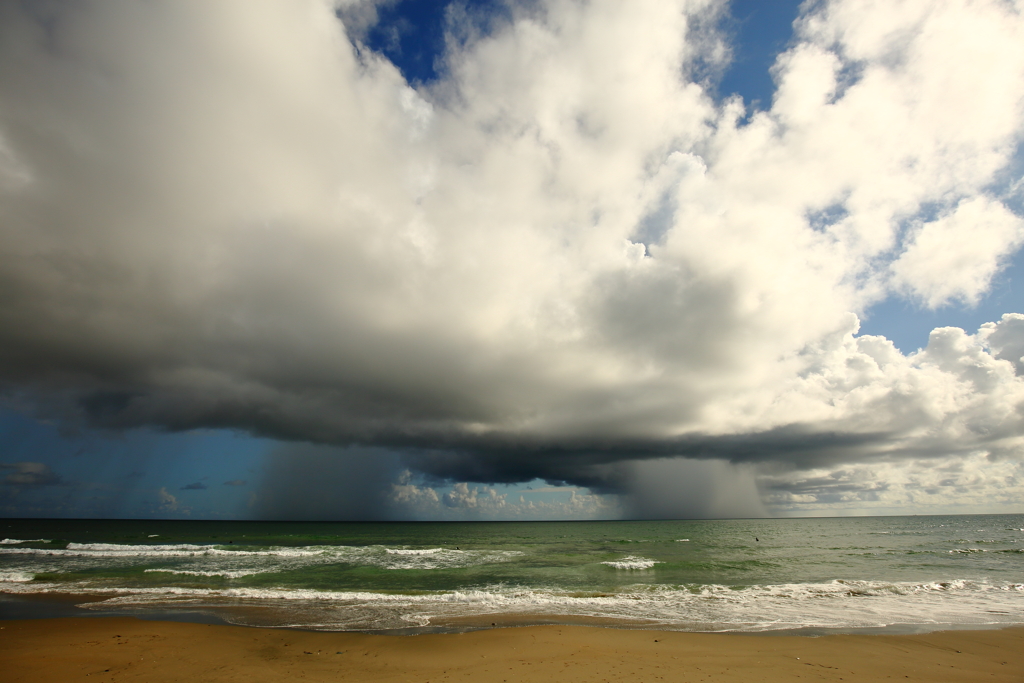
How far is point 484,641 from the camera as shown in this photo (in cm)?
1370

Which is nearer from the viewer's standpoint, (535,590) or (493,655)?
(493,655)

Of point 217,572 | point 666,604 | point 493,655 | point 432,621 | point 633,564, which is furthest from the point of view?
point 633,564

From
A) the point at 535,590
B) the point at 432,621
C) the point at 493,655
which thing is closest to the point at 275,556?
the point at 535,590

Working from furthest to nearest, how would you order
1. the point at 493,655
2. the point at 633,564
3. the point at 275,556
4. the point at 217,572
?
the point at 275,556, the point at 633,564, the point at 217,572, the point at 493,655

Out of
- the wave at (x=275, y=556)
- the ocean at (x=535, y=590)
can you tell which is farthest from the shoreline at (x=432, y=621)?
the wave at (x=275, y=556)

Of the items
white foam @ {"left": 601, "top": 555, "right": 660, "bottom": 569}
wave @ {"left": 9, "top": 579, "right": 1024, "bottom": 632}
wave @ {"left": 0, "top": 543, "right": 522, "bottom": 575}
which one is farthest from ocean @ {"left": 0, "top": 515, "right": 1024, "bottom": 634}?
white foam @ {"left": 601, "top": 555, "right": 660, "bottom": 569}

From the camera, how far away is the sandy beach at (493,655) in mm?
10836

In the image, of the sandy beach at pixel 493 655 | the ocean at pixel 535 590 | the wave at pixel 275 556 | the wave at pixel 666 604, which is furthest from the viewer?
the wave at pixel 275 556

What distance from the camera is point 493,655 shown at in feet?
40.4

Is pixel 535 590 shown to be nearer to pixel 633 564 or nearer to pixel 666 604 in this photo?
pixel 666 604

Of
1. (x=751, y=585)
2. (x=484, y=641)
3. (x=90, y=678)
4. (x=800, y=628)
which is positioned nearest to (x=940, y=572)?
(x=751, y=585)

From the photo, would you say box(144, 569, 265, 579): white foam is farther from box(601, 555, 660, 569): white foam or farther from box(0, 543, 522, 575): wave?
box(601, 555, 660, 569): white foam

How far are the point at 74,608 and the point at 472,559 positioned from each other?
2706 centimetres

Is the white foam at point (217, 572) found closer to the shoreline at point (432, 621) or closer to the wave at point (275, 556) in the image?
the wave at point (275, 556)
